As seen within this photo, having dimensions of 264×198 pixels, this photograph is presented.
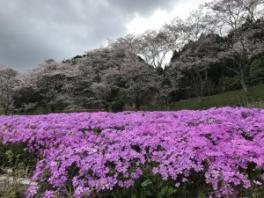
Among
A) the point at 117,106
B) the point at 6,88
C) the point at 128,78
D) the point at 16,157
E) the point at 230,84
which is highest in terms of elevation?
the point at 6,88

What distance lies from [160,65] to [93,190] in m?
23.8

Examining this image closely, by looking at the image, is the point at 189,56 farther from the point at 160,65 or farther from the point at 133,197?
the point at 133,197

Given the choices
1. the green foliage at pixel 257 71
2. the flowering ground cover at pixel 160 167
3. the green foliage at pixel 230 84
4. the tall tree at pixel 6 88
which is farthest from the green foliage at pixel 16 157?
the green foliage at pixel 257 71

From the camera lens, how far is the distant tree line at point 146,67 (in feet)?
81.9

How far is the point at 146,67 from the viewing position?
83.5 feet

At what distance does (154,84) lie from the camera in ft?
83.1

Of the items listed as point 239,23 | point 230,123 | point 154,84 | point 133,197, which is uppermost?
point 239,23

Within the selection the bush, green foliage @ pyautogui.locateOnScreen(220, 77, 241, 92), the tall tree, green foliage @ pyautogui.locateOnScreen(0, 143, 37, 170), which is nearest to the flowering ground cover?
green foliage @ pyautogui.locateOnScreen(0, 143, 37, 170)

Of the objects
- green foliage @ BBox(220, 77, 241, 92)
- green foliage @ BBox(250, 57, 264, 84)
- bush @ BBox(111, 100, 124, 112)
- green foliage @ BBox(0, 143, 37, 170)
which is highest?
green foliage @ BBox(250, 57, 264, 84)

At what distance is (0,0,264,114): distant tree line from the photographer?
983 inches

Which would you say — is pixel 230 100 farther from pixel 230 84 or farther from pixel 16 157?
pixel 16 157

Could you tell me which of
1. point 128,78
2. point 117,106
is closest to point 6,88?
point 117,106

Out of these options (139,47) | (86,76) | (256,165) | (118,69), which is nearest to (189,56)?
(139,47)

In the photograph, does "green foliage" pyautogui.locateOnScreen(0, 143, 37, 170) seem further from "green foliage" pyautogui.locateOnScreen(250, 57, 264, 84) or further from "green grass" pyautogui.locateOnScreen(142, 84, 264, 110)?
"green foliage" pyautogui.locateOnScreen(250, 57, 264, 84)
